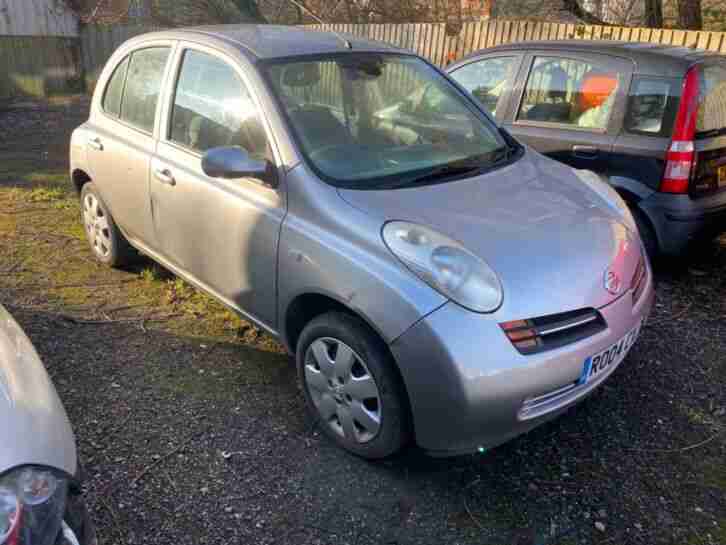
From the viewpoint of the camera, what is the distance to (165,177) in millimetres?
3553

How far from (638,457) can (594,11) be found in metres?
10.7

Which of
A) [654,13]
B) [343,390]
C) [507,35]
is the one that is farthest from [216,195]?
[654,13]

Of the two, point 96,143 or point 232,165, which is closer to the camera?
point 232,165

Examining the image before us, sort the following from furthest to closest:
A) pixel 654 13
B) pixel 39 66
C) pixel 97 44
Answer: pixel 97 44, pixel 39 66, pixel 654 13

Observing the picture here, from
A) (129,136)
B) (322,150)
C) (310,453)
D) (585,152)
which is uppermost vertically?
(322,150)

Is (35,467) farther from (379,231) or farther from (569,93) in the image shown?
(569,93)

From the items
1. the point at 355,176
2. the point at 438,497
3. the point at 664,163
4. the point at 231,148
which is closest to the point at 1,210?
the point at 231,148

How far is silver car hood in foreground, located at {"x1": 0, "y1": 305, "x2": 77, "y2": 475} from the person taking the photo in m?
1.61

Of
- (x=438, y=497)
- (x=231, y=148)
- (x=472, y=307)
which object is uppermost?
(x=231, y=148)

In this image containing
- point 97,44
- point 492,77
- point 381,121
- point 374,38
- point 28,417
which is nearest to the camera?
point 28,417

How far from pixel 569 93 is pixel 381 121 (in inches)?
90.0

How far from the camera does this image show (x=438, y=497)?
2650 millimetres

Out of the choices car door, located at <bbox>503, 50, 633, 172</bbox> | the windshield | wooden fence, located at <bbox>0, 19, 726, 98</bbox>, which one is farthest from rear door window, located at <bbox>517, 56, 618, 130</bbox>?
wooden fence, located at <bbox>0, 19, 726, 98</bbox>

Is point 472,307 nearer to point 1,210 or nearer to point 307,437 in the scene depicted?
point 307,437
